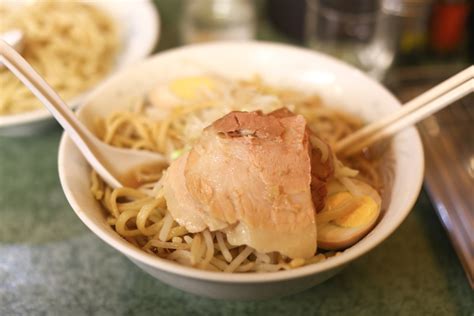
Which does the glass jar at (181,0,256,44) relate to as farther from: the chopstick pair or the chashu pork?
the chashu pork

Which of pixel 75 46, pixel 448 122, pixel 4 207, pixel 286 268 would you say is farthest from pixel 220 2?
pixel 286 268

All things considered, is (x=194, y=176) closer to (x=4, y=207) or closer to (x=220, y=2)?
(x=4, y=207)

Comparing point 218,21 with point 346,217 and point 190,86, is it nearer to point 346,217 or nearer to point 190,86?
point 190,86

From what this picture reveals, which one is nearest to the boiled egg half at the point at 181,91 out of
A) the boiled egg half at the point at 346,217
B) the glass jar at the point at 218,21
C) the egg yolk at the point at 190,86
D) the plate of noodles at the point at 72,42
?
the egg yolk at the point at 190,86

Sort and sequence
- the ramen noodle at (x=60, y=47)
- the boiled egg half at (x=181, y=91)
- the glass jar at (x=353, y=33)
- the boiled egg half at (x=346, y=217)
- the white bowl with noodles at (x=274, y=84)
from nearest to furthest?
the white bowl with noodles at (x=274, y=84), the boiled egg half at (x=346, y=217), the boiled egg half at (x=181, y=91), the ramen noodle at (x=60, y=47), the glass jar at (x=353, y=33)

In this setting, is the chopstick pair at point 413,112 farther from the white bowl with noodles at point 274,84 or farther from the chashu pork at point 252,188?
the chashu pork at point 252,188
